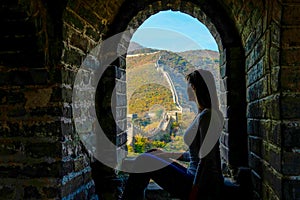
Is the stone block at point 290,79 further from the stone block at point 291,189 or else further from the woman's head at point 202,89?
the woman's head at point 202,89

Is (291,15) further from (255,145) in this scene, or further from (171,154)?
(171,154)

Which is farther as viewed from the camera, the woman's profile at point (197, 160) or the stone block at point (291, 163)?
the woman's profile at point (197, 160)

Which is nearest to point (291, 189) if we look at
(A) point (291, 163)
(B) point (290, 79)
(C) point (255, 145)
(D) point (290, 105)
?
(A) point (291, 163)

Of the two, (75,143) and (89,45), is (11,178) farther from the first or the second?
(89,45)

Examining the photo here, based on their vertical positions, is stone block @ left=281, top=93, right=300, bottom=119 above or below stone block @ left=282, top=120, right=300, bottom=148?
above

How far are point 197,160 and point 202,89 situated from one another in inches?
19.7

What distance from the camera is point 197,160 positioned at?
2.19m

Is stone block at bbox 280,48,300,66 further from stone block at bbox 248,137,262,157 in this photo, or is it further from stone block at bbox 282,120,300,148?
stone block at bbox 248,137,262,157

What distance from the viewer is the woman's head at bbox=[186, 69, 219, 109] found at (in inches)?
84.2

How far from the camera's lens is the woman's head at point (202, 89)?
2.14m

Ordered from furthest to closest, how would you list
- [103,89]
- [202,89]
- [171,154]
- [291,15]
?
[103,89]
[171,154]
[202,89]
[291,15]

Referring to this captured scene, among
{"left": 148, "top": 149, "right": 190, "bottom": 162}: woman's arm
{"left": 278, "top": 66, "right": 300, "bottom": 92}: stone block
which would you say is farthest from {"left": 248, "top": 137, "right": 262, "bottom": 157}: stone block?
{"left": 278, "top": 66, "right": 300, "bottom": 92}: stone block

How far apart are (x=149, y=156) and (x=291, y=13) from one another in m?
1.40

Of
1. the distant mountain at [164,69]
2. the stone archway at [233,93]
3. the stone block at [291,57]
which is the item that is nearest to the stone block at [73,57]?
the stone archway at [233,93]
